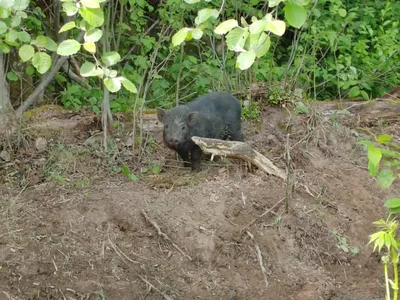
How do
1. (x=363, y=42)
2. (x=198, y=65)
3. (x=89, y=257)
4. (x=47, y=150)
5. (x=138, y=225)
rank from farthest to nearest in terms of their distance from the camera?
(x=363, y=42), (x=198, y=65), (x=47, y=150), (x=138, y=225), (x=89, y=257)

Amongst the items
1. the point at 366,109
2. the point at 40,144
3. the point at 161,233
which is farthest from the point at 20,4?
the point at 366,109

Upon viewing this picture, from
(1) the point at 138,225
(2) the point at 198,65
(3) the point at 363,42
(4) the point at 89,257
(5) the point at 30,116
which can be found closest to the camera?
(4) the point at 89,257

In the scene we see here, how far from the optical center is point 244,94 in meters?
8.92

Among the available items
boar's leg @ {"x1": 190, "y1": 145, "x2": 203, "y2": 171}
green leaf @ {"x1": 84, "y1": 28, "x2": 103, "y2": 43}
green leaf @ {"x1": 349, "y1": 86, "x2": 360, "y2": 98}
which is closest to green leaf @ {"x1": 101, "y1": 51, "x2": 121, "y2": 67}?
green leaf @ {"x1": 84, "y1": 28, "x2": 103, "y2": 43}

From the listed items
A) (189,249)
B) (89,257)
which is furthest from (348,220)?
(89,257)

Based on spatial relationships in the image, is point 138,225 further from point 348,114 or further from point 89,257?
point 348,114

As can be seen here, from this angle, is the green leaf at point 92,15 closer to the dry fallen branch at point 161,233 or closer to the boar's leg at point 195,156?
the dry fallen branch at point 161,233

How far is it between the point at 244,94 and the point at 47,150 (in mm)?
2660

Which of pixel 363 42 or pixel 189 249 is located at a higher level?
pixel 363 42

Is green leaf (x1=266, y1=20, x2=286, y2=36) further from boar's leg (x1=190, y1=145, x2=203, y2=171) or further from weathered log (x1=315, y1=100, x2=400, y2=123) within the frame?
weathered log (x1=315, y1=100, x2=400, y2=123)

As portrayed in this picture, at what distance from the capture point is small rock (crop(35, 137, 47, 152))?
24.8 ft

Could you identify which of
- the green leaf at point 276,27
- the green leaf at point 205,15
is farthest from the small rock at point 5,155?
the green leaf at point 276,27

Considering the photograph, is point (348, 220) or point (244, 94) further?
point (244, 94)

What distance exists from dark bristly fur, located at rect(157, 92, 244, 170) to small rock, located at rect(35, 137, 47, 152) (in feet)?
4.16
